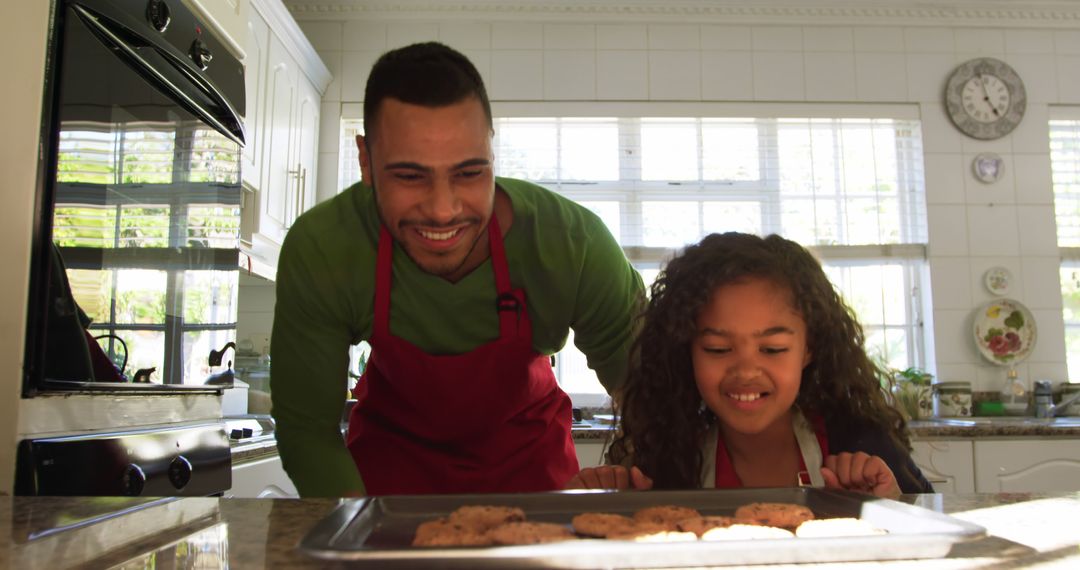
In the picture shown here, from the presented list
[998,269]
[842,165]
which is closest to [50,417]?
[842,165]

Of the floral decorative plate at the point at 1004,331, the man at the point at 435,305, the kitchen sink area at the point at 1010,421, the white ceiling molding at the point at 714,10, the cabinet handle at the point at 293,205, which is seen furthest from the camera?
the white ceiling molding at the point at 714,10

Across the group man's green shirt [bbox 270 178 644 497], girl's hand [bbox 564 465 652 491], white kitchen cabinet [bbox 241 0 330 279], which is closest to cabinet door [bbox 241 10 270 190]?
white kitchen cabinet [bbox 241 0 330 279]

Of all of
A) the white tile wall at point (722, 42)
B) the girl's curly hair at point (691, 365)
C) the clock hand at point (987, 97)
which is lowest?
the girl's curly hair at point (691, 365)

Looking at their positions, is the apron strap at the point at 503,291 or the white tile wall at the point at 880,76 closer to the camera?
the apron strap at the point at 503,291

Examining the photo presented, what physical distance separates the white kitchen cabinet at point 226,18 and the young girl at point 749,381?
96 centimetres

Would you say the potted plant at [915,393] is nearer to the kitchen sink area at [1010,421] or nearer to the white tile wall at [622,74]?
the kitchen sink area at [1010,421]

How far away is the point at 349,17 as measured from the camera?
3.43 meters

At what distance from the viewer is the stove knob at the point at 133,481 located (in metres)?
1.13

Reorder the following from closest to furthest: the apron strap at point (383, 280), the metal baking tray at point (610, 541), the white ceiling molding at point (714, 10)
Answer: the metal baking tray at point (610, 541)
the apron strap at point (383, 280)
the white ceiling molding at point (714, 10)

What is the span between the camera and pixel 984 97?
3.40 metres

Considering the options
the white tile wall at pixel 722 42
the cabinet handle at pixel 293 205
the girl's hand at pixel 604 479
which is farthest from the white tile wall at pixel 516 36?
the girl's hand at pixel 604 479

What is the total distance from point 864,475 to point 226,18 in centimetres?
141

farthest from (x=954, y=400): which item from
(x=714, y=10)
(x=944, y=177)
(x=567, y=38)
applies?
(x=567, y=38)

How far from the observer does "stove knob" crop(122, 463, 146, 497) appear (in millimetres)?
1132
